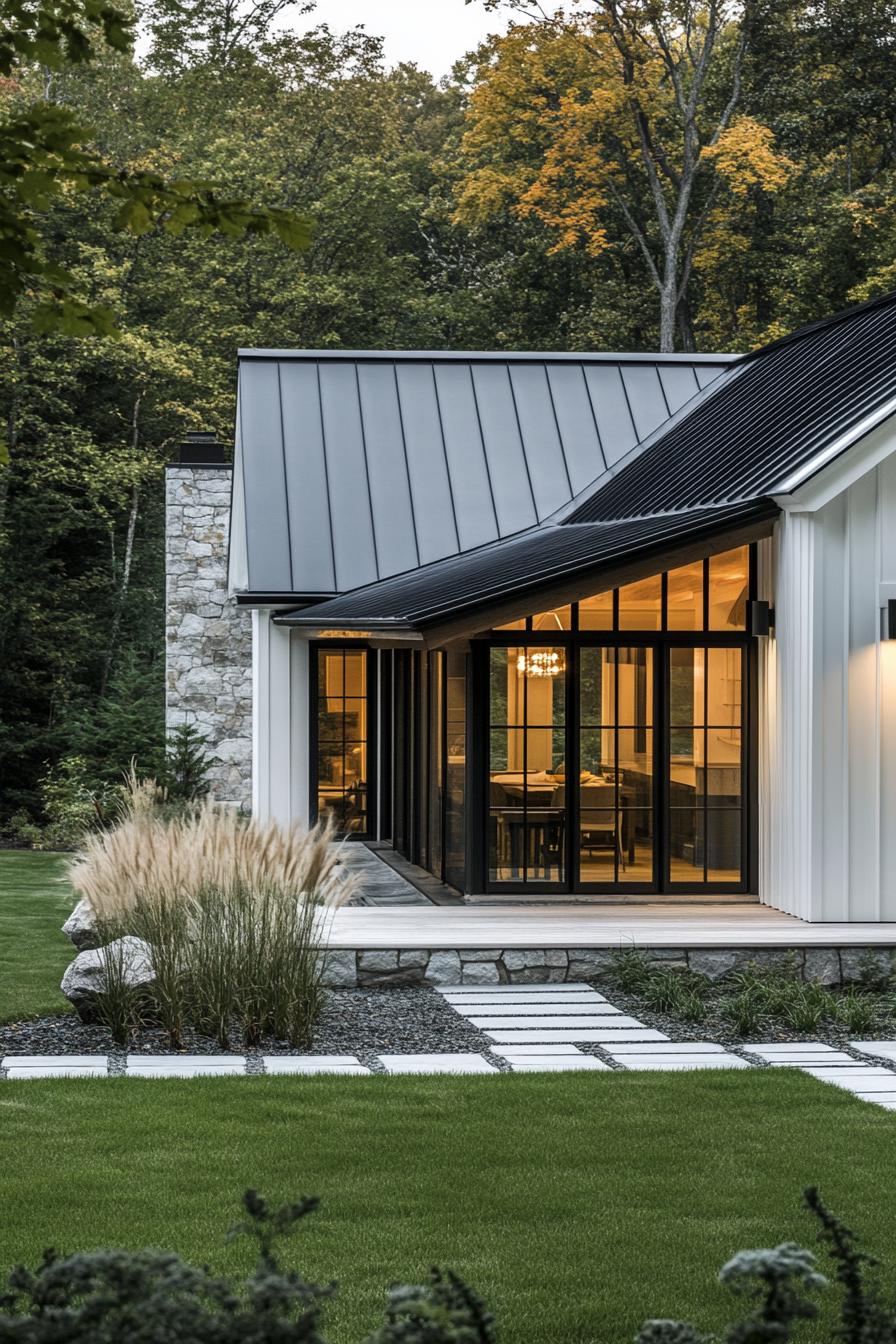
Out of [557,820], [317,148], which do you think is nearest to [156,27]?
[317,148]

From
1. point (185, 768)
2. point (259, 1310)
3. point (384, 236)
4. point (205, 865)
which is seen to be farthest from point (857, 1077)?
point (384, 236)

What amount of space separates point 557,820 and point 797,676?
2.16 m

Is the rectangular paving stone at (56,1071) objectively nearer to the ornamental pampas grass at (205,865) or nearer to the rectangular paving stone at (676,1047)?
the ornamental pampas grass at (205,865)

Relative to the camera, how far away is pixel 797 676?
11.1 m

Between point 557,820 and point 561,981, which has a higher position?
point 557,820

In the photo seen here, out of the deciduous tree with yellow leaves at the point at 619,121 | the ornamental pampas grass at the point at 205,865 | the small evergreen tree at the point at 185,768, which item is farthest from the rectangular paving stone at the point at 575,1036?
the deciduous tree with yellow leaves at the point at 619,121

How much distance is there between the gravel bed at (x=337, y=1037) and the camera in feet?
26.5

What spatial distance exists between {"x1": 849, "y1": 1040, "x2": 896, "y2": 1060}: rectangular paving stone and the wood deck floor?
1.51 m

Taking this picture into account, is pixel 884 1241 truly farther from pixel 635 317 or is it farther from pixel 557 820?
pixel 635 317

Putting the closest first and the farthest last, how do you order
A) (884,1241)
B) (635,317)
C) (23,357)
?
(884,1241), (23,357), (635,317)

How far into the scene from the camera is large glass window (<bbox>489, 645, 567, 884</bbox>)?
39.0 feet

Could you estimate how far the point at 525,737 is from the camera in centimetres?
1188

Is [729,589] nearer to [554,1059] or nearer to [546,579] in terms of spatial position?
[546,579]

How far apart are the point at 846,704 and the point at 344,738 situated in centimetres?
775
